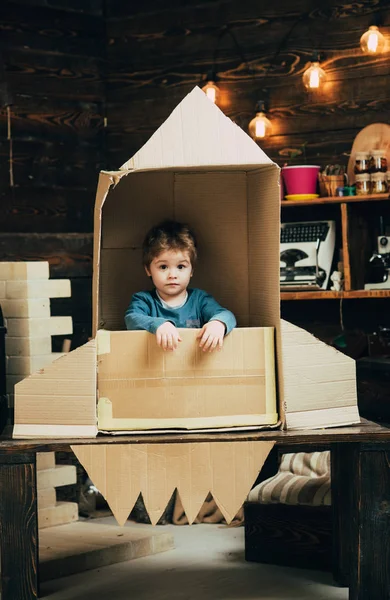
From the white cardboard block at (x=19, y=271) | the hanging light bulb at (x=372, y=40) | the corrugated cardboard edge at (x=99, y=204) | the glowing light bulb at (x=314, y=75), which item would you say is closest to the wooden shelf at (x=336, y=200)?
the glowing light bulb at (x=314, y=75)

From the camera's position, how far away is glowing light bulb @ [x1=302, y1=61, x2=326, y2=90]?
5.42 metres

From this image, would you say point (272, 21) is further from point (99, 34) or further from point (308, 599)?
point (308, 599)

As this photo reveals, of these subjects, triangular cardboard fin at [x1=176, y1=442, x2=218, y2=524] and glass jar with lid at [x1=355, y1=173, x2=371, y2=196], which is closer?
triangular cardboard fin at [x1=176, y1=442, x2=218, y2=524]

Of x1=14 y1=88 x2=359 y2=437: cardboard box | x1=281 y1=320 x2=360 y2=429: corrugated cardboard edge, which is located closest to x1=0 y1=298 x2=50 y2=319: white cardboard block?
x1=14 y1=88 x2=359 y2=437: cardboard box

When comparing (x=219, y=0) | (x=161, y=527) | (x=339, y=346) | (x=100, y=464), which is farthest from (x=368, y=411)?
(x=219, y=0)

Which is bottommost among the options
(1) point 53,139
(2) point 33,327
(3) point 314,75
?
(2) point 33,327

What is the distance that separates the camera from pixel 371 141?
5391 mm

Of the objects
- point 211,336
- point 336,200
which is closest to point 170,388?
point 211,336

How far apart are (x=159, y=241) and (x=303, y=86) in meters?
2.61

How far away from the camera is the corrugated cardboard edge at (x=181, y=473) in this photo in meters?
2.81

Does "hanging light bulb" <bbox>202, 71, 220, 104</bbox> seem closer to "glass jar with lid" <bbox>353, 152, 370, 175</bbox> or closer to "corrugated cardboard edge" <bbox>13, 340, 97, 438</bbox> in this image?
"glass jar with lid" <bbox>353, 152, 370, 175</bbox>

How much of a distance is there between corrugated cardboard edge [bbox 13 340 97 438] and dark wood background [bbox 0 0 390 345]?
276 centimetres

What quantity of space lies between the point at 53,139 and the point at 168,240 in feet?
8.51

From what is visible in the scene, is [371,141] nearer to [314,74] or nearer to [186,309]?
[314,74]
